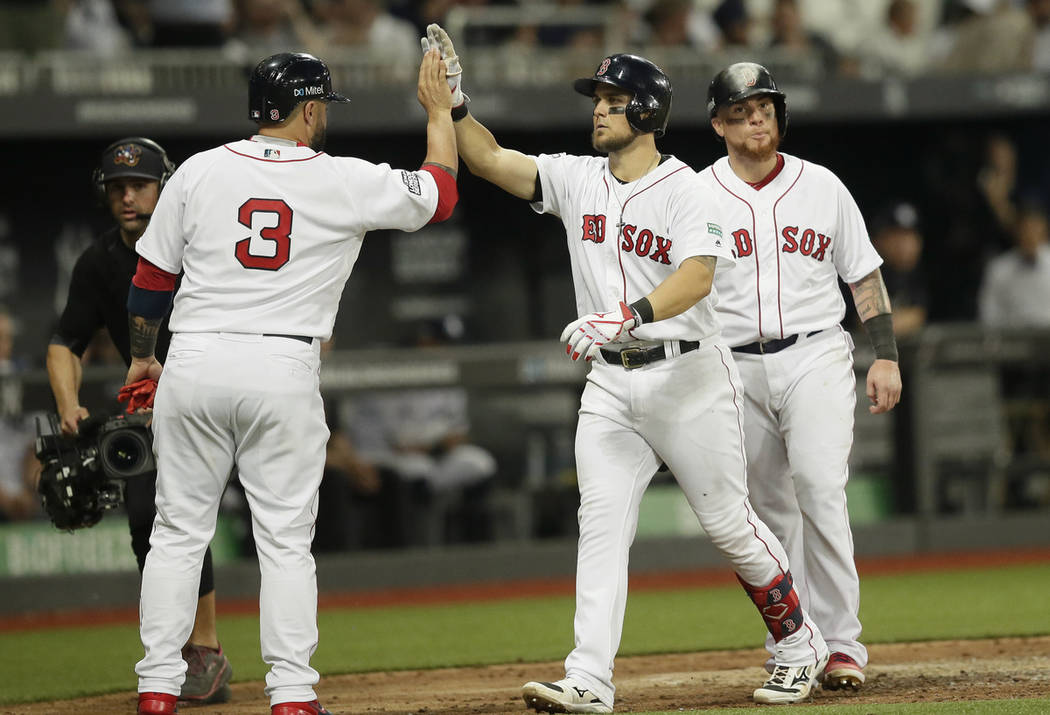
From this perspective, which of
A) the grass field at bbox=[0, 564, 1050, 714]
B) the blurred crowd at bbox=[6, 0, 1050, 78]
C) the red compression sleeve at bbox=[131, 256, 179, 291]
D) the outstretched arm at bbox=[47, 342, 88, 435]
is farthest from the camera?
the blurred crowd at bbox=[6, 0, 1050, 78]

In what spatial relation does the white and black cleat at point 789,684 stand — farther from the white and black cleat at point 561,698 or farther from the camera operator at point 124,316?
the camera operator at point 124,316

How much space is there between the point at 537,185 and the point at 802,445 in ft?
4.01

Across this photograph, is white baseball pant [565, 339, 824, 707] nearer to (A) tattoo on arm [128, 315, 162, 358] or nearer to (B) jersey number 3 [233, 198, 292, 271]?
(B) jersey number 3 [233, 198, 292, 271]

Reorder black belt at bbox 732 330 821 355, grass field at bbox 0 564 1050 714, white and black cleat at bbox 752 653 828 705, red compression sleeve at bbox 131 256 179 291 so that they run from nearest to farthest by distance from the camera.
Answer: red compression sleeve at bbox 131 256 179 291, white and black cleat at bbox 752 653 828 705, black belt at bbox 732 330 821 355, grass field at bbox 0 564 1050 714

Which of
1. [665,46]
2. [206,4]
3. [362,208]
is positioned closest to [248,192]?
[362,208]

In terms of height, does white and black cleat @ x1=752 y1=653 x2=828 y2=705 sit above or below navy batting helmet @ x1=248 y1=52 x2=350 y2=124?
below

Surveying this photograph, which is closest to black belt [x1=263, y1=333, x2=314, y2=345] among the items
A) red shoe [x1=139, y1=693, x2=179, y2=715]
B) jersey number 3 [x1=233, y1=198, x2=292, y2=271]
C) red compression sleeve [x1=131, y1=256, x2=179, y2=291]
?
jersey number 3 [x1=233, y1=198, x2=292, y2=271]

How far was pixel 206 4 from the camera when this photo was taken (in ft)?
33.7

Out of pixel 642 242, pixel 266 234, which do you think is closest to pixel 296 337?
pixel 266 234

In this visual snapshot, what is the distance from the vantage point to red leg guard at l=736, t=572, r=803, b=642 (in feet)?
15.0

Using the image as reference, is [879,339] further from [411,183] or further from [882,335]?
[411,183]

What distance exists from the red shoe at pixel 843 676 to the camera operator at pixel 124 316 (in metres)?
2.09

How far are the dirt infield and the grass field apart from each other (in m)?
0.25

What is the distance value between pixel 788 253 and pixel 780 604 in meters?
1.18
